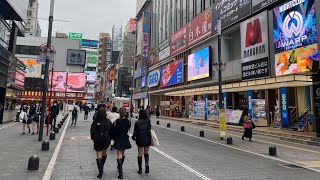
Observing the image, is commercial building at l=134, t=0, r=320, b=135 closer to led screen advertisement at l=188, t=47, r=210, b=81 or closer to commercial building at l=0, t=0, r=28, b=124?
led screen advertisement at l=188, t=47, r=210, b=81

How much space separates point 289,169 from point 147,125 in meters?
4.80

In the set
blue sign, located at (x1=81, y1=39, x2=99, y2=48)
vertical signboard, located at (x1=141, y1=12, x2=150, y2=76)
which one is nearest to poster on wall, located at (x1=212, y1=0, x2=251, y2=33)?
vertical signboard, located at (x1=141, y1=12, x2=150, y2=76)

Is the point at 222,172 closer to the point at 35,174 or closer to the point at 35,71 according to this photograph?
the point at 35,174

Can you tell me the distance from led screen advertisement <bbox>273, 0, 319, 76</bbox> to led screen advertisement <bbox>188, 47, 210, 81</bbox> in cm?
1181

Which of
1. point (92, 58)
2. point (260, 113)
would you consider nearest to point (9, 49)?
point (260, 113)

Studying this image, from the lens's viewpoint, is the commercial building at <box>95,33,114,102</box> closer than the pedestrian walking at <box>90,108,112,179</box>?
No

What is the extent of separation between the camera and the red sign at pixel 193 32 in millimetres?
32562

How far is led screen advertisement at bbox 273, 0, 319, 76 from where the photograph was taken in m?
17.4

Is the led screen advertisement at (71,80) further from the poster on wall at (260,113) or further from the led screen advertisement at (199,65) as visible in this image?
the poster on wall at (260,113)

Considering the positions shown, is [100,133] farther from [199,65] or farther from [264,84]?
[199,65]

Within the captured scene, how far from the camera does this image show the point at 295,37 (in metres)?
18.6

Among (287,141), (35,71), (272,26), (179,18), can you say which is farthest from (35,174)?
(35,71)

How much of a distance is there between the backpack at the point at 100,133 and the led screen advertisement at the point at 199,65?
25.6 m

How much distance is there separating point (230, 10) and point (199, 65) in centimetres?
863
